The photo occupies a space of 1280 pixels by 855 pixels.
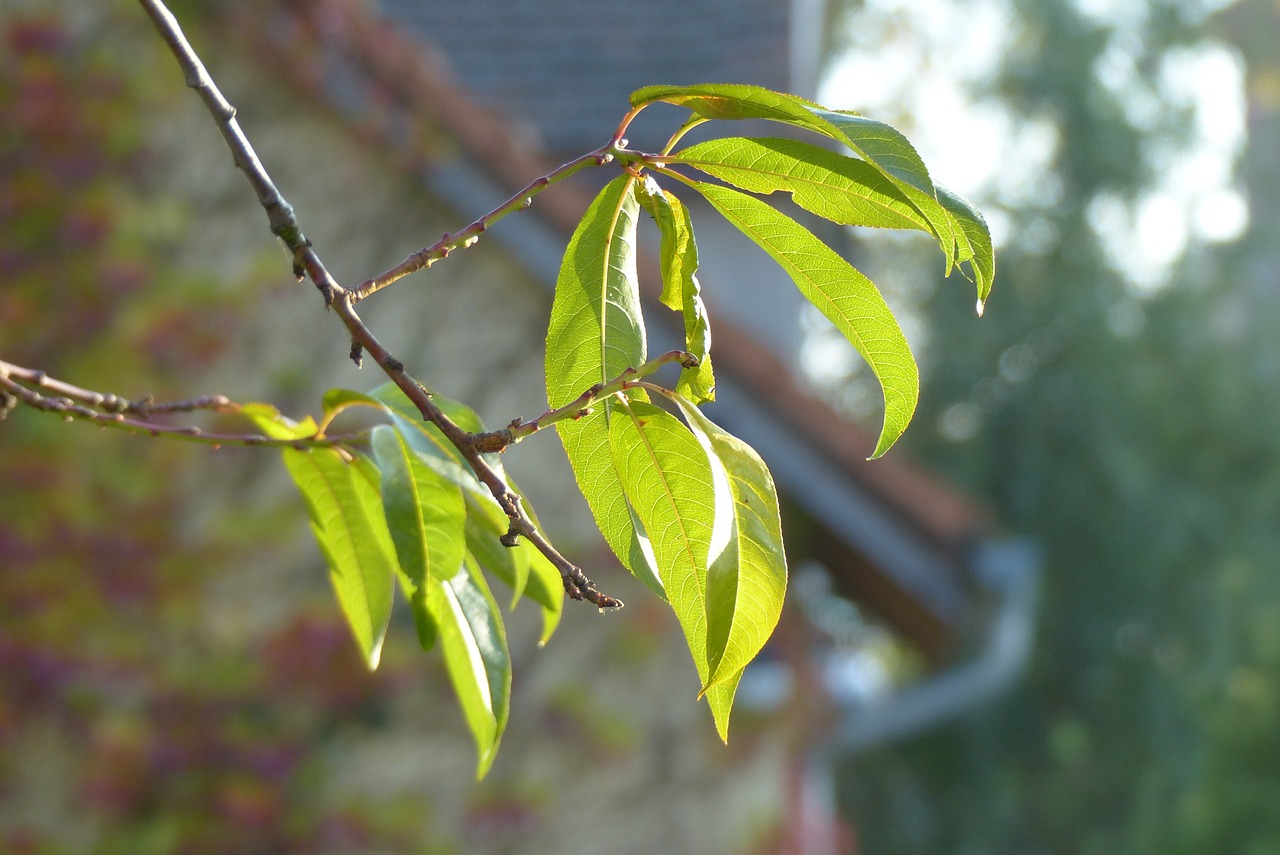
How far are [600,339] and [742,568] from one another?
0.49 ft

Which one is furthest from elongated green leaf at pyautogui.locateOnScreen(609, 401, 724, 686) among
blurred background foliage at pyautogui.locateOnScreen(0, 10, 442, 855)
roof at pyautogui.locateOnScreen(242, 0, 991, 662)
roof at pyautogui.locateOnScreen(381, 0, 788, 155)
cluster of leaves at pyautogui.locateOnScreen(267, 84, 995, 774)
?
roof at pyautogui.locateOnScreen(381, 0, 788, 155)

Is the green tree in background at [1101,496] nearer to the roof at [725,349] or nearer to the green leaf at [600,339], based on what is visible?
the roof at [725,349]

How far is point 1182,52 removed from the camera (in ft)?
40.5

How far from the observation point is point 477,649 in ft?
2.72

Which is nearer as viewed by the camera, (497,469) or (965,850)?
(497,469)

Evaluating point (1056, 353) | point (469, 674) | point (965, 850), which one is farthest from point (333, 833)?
point (1056, 353)

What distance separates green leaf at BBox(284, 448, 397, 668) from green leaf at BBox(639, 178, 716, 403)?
269mm

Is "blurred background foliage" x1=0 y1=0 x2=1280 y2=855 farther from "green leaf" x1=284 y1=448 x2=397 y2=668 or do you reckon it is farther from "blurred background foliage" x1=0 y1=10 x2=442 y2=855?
"green leaf" x1=284 y1=448 x2=397 y2=668

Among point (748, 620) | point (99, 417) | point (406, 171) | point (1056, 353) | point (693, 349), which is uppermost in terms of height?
point (1056, 353)

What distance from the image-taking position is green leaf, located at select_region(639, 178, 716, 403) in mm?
699

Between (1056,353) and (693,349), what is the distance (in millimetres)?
10967

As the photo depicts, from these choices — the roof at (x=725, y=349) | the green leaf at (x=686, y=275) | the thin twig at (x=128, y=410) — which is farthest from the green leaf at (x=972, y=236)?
the roof at (x=725, y=349)

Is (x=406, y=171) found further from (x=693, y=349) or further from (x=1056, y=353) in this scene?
(x=1056, y=353)

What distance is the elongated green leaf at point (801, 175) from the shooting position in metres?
0.70
